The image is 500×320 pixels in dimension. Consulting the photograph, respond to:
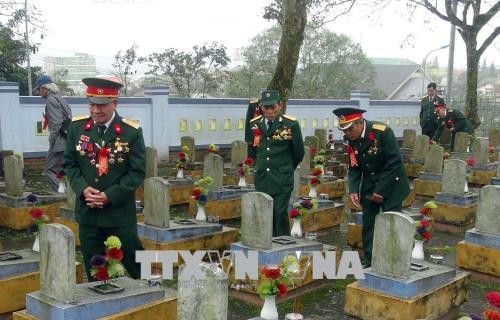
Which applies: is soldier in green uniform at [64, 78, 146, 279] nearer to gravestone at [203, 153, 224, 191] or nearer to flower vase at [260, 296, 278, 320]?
flower vase at [260, 296, 278, 320]

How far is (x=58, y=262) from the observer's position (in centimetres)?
391

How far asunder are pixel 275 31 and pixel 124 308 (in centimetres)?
3136

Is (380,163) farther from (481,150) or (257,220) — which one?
(481,150)

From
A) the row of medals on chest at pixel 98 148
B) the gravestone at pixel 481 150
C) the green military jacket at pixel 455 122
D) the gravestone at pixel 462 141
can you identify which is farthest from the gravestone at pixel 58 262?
the green military jacket at pixel 455 122

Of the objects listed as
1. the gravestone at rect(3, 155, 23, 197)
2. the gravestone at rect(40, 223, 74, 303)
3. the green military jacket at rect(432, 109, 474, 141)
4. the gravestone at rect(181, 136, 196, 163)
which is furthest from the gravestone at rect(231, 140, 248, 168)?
the gravestone at rect(40, 223, 74, 303)

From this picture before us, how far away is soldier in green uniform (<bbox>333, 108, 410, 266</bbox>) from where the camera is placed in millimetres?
5754

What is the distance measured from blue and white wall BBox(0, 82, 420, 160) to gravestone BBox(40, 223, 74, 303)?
27.9 feet

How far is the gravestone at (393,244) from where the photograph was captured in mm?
4715

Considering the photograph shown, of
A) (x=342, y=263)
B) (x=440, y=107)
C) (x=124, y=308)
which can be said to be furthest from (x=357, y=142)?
(x=440, y=107)

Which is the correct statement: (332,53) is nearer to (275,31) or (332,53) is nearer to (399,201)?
(275,31)

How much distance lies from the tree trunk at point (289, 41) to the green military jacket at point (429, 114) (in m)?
4.09

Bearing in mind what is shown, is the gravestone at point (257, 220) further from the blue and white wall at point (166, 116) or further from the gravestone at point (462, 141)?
the gravestone at point (462, 141)

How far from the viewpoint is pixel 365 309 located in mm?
4906

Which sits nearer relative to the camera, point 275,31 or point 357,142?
point 357,142
